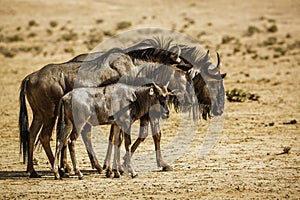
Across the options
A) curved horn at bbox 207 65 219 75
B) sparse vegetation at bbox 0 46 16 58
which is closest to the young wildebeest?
curved horn at bbox 207 65 219 75

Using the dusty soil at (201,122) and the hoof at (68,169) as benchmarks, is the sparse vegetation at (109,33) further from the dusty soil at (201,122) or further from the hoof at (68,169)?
the hoof at (68,169)

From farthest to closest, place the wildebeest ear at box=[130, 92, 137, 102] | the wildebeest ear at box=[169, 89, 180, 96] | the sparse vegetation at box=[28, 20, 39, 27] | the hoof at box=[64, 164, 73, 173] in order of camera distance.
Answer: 1. the sparse vegetation at box=[28, 20, 39, 27]
2. the hoof at box=[64, 164, 73, 173]
3. the wildebeest ear at box=[169, 89, 180, 96]
4. the wildebeest ear at box=[130, 92, 137, 102]

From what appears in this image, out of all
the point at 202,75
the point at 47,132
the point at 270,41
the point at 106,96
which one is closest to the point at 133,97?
the point at 106,96

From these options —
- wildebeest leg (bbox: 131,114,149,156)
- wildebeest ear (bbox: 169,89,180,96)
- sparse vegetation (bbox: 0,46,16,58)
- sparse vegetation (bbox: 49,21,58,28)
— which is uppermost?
wildebeest ear (bbox: 169,89,180,96)

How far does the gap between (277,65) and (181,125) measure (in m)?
11.8

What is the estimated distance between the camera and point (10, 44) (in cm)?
3566

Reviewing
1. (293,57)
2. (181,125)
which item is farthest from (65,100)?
(293,57)

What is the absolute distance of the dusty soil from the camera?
394 inches

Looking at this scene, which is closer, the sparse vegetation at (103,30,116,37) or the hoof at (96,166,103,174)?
the hoof at (96,166,103,174)

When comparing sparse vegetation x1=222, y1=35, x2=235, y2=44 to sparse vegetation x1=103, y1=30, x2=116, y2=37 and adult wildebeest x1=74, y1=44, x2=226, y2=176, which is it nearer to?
sparse vegetation x1=103, y1=30, x2=116, y2=37

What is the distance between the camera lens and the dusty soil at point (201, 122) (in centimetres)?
1000

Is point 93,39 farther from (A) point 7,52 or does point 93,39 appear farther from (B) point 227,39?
(B) point 227,39

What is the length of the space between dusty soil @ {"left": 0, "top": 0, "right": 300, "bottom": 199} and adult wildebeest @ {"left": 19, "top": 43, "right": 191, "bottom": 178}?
71cm

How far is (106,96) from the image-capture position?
1080 cm
